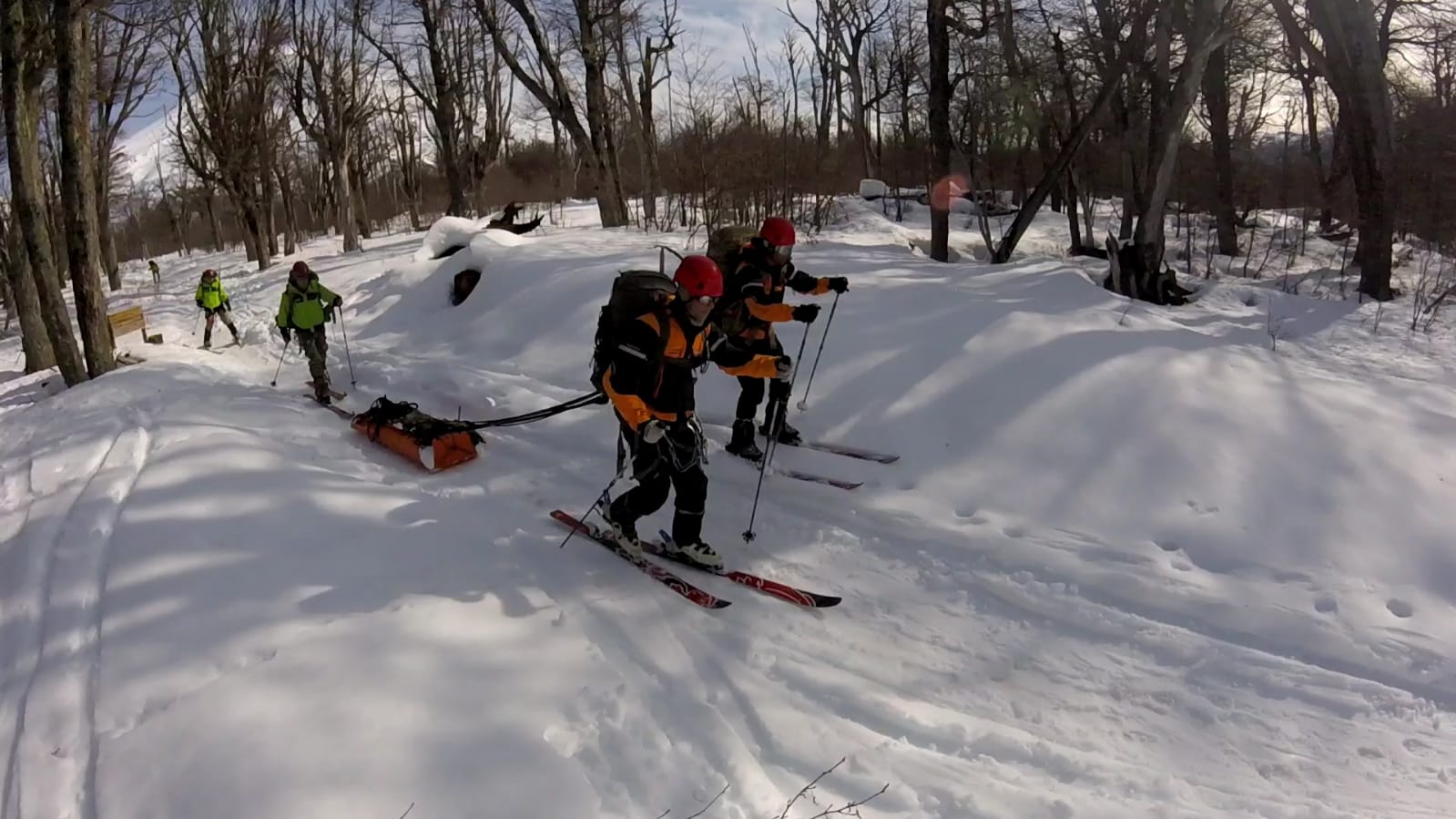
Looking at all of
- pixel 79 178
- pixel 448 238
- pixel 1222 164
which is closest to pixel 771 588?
pixel 79 178

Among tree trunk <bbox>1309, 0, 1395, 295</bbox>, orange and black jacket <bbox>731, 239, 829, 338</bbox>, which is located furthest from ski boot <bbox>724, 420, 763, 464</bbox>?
tree trunk <bbox>1309, 0, 1395, 295</bbox>

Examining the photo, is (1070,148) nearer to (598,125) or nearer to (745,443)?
(745,443)

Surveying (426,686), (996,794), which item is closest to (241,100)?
(426,686)

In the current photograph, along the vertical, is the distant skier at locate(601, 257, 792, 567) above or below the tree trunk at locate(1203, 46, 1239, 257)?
below

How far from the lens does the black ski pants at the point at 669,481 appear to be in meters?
4.54

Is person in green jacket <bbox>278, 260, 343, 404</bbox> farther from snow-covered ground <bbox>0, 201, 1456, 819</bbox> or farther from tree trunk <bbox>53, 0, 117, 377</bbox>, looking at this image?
tree trunk <bbox>53, 0, 117, 377</bbox>

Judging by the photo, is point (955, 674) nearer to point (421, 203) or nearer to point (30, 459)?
point (30, 459)

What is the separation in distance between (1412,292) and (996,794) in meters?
13.1

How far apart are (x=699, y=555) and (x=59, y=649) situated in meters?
3.14

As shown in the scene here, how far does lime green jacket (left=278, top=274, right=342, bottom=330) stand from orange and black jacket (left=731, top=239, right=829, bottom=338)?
5802 mm

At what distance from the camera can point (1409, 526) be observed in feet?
15.3

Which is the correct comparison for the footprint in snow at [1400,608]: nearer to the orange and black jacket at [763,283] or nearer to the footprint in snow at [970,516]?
the footprint in snow at [970,516]

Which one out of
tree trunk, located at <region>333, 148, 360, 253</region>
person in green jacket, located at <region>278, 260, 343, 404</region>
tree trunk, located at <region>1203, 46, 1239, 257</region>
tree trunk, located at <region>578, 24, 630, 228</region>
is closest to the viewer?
person in green jacket, located at <region>278, 260, 343, 404</region>

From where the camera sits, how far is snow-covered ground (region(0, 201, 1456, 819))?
3.08 m
